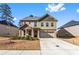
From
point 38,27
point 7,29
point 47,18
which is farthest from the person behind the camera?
point 47,18

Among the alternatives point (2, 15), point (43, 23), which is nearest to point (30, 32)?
point (43, 23)

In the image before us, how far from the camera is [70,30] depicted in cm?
948

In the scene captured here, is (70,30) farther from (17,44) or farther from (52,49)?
(17,44)

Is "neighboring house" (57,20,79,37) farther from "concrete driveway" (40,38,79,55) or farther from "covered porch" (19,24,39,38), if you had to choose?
"covered porch" (19,24,39,38)

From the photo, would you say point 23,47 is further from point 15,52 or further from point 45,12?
point 45,12

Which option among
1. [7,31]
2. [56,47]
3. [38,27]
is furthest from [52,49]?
[7,31]

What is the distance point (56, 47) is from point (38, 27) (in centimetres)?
105

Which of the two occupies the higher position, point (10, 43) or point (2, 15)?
point (2, 15)

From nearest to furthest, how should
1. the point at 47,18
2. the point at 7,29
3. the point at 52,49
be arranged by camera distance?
the point at 7,29 < the point at 52,49 < the point at 47,18

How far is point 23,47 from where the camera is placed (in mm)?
9422

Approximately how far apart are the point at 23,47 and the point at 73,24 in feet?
6.83

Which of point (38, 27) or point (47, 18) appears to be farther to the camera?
point (47, 18)

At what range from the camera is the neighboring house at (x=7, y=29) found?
29.9ft

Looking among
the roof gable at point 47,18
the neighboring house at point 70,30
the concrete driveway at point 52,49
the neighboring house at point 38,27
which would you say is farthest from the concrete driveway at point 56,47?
the roof gable at point 47,18
